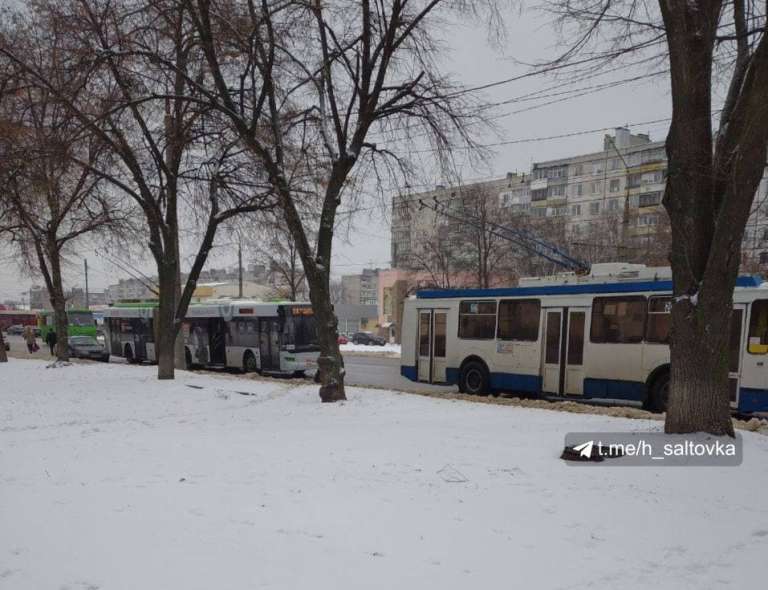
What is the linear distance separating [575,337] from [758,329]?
3486 millimetres

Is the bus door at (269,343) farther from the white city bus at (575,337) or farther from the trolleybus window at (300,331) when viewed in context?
the white city bus at (575,337)

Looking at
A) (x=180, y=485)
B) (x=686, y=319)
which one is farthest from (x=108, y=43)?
(x=686, y=319)

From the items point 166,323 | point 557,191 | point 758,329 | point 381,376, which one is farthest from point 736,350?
point 557,191

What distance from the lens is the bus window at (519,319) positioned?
47.8 ft

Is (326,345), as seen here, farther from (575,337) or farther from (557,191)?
(557,191)

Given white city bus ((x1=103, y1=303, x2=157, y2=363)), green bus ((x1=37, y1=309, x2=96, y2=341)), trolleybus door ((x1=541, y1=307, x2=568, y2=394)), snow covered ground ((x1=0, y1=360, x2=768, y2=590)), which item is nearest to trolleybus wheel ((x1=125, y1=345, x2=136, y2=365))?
white city bus ((x1=103, y1=303, x2=157, y2=363))

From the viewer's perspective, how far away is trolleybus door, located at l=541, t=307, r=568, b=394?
46.2ft

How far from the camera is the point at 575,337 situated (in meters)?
13.8

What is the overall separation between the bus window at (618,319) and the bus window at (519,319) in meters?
1.39

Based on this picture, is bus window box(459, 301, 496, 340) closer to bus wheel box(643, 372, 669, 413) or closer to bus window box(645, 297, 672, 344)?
bus window box(645, 297, 672, 344)

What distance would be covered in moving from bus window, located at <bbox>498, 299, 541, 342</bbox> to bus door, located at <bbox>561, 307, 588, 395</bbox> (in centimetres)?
80

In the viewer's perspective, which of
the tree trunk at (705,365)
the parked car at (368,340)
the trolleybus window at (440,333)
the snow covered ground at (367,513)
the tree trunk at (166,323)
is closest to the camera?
the snow covered ground at (367,513)

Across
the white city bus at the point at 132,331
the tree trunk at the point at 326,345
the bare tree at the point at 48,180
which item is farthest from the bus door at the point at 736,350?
the white city bus at the point at 132,331

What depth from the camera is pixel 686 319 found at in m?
7.04
